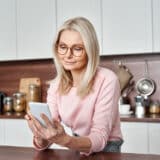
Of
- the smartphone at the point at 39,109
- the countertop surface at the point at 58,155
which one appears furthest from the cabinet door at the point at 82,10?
the smartphone at the point at 39,109

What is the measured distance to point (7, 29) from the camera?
3008 millimetres

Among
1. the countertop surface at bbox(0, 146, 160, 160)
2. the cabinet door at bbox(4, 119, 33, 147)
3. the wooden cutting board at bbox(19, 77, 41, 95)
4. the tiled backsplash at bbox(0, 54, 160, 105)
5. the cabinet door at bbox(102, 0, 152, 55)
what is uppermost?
the cabinet door at bbox(102, 0, 152, 55)

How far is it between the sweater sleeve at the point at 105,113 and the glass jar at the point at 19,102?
1.93m

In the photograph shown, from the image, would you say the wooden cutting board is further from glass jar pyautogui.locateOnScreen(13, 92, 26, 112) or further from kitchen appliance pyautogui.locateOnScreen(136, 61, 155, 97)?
kitchen appliance pyautogui.locateOnScreen(136, 61, 155, 97)

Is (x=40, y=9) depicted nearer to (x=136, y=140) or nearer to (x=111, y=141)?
(x=136, y=140)

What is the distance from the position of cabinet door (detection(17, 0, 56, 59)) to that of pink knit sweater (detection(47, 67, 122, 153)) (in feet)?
5.17

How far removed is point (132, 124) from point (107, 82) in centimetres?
129

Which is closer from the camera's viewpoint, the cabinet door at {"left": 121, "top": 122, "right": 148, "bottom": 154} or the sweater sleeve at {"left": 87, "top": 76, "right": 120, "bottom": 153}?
the sweater sleeve at {"left": 87, "top": 76, "right": 120, "bottom": 153}

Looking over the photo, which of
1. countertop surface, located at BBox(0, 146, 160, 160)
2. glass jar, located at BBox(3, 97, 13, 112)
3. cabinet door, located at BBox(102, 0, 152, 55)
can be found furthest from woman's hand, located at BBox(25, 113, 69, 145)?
glass jar, located at BBox(3, 97, 13, 112)

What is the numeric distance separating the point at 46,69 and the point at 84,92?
1.98m

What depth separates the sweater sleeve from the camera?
1.15 m

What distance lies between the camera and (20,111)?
3.09 metres

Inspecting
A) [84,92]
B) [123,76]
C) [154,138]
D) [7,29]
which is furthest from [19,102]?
[84,92]

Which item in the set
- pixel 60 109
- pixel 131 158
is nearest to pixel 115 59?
pixel 60 109
